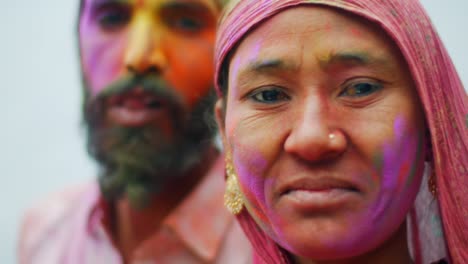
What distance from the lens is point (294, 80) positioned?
164cm

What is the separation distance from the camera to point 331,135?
1.56 metres

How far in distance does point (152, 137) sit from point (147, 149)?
52 millimetres

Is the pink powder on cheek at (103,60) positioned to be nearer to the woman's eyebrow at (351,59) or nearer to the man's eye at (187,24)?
the man's eye at (187,24)

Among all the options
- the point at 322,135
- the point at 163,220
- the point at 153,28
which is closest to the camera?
the point at 322,135

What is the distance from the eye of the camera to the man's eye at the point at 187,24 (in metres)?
2.86

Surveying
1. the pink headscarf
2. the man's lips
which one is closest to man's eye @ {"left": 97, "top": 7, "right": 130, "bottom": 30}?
the man's lips

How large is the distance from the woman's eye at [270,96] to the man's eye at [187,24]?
121cm

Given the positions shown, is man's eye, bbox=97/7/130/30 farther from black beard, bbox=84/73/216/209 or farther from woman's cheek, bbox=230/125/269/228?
woman's cheek, bbox=230/125/269/228

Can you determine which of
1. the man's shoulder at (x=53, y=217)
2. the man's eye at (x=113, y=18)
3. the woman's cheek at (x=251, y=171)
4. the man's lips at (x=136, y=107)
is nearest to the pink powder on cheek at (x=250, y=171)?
the woman's cheek at (x=251, y=171)

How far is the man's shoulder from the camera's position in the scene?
3275mm

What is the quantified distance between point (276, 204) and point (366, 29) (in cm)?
45

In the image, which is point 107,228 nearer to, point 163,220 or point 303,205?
point 163,220

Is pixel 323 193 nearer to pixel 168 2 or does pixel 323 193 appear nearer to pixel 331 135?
pixel 331 135

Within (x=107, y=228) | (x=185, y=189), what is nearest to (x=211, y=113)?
(x=185, y=189)
